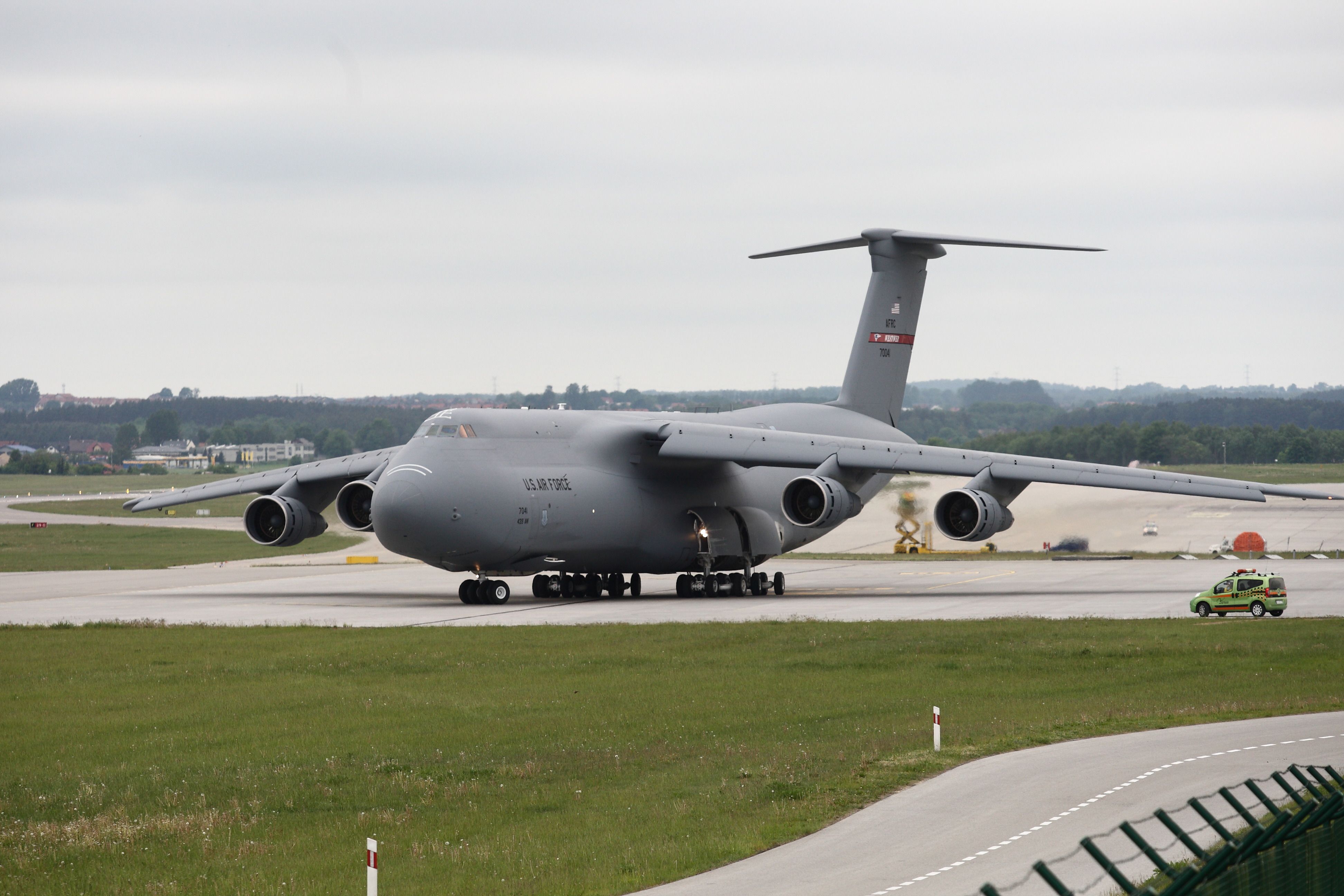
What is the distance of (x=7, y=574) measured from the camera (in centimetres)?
4406

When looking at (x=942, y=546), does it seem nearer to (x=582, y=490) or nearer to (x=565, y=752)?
(x=582, y=490)

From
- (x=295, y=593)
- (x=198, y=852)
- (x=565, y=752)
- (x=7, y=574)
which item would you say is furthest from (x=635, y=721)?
(x=7, y=574)

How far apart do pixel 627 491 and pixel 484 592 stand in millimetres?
4090

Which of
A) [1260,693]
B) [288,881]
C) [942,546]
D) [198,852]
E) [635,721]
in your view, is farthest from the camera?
[942,546]

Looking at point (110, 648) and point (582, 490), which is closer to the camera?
point (110, 648)

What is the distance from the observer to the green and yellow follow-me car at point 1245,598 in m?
29.3

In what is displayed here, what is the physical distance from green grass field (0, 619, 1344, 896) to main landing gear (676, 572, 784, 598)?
28.9 feet

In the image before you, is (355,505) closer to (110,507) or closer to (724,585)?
(724,585)

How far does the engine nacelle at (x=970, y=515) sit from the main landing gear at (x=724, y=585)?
486cm

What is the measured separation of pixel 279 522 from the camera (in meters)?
37.7

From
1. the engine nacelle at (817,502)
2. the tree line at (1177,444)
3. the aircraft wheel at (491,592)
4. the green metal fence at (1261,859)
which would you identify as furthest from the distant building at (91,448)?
the green metal fence at (1261,859)

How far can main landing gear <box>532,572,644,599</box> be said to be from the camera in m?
36.2

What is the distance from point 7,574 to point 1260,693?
1459 inches

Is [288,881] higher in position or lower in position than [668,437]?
lower
